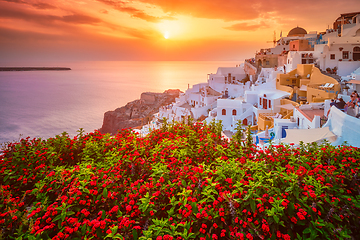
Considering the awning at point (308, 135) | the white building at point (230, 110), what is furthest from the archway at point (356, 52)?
the awning at point (308, 135)

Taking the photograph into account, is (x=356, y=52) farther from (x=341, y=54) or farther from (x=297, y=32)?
(x=297, y=32)

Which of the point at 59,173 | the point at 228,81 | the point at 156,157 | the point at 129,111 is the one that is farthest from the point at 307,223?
the point at 129,111

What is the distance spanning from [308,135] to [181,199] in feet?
30.5

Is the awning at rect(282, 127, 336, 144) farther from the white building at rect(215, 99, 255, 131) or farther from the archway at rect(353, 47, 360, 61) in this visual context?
the archway at rect(353, 47, 360, 61)

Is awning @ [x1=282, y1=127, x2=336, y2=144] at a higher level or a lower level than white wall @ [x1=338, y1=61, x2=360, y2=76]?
lower

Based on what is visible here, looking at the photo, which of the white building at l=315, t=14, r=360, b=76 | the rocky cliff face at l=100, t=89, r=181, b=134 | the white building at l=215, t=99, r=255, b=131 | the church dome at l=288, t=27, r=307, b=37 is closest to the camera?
the white building at l=215, t=99, r=255, b=131

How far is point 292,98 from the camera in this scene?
2775 centimetres

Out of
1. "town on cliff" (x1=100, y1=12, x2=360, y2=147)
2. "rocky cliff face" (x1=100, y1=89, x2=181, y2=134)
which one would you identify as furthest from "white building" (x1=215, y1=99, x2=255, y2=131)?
"rocky cliff face" (x1=100, y1=89, x2=181, y2=134)

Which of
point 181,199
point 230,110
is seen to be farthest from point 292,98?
point 181,199

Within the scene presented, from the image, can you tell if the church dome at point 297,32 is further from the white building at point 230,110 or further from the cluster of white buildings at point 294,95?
the white building at point 230,110

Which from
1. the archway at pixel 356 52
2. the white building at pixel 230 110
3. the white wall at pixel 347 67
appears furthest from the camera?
the archway at pixel 356 52

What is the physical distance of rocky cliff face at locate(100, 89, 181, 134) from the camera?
2247 inches

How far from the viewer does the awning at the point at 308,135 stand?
33.7ft

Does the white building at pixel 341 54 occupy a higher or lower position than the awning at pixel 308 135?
higher
